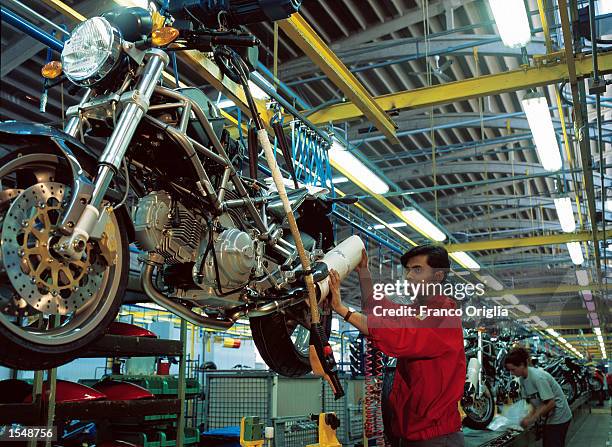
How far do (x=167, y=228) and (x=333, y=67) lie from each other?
11.5 ft

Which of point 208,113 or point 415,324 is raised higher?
point 208,113

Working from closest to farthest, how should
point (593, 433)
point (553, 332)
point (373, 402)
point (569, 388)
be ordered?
point (373, 402)
point (593, 433)
point (569, 388)
point (553, 332)

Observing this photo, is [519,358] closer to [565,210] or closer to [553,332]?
[565,210]

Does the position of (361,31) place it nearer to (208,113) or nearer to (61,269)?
(208,113)

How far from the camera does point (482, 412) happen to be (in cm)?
797

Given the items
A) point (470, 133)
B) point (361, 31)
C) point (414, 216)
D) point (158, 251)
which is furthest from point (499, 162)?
point (158, 251)

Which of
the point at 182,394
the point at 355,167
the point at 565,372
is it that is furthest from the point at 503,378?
the point at 182,394

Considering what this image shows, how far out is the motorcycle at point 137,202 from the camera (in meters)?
1.79

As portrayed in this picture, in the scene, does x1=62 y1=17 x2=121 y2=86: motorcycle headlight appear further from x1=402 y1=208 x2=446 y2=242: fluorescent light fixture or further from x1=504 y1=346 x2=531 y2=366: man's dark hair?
x1=402 y1=208 x2=446 y2=242: fluorescent light fixture

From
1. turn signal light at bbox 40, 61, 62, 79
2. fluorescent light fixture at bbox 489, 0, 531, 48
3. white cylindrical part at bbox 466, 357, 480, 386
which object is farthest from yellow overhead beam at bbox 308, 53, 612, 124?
turn signal light at bbox 40, 61, 62, 79

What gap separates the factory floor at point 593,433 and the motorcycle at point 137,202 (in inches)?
343

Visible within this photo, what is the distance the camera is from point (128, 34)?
2.19 meters

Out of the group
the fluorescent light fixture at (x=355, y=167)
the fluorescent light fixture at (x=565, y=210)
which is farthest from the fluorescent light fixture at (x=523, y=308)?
the fluorescent light fixture at (x=355, y=167)

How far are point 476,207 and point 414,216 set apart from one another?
5872mm
